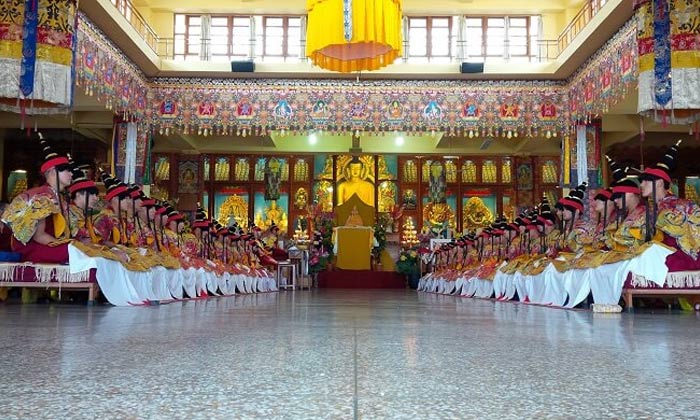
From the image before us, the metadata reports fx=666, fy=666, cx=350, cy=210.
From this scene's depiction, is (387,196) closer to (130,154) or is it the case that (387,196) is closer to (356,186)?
(356,186)

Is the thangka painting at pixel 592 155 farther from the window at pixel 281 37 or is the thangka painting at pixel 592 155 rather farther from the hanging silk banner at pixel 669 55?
the window at pixel 281 37

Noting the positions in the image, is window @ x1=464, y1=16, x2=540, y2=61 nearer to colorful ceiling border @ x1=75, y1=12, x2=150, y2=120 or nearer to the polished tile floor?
colorful ceiling border @ x1=75, y1=12, x2=150, y2=120

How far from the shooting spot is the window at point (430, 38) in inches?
478

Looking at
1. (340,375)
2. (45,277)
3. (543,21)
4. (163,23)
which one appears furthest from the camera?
(163,23)

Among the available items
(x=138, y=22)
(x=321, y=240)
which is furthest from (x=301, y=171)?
(x=138, y=22)

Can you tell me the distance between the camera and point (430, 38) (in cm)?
1228

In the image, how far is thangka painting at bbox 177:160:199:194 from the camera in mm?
16422

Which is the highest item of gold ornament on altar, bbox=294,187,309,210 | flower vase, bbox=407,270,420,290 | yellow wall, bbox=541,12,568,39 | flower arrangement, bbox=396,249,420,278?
yellow wall, bbox=541,12,568,39

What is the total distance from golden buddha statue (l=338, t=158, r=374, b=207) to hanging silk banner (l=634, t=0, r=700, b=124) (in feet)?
33.0

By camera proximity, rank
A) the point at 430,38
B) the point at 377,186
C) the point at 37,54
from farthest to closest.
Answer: the point at 377,186
the point at 430,38
the point at 37,54

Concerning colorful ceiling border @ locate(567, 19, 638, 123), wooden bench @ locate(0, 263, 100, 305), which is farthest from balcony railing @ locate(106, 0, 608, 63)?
wooden bench @ locate(0, 263, 100, 305)

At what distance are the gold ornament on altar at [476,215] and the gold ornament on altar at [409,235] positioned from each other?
4.11ft

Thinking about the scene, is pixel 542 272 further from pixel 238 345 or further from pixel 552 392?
pixel 552 392

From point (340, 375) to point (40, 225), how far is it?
451 centimetres
